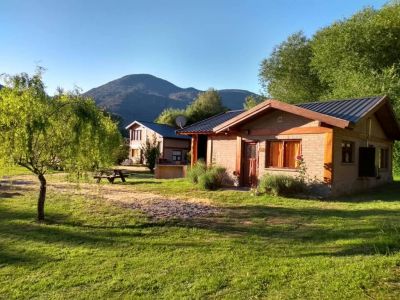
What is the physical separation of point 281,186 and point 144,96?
132504 mm

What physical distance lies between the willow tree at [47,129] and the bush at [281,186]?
6.54m

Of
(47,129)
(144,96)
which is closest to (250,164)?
(47,129)

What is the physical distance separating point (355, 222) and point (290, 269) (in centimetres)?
420

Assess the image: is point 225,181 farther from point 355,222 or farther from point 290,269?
point 290,269

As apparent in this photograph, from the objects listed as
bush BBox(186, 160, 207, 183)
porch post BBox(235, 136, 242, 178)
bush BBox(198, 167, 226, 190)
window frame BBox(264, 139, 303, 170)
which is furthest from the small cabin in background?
window frame BBox(264, 139, 303, 170)

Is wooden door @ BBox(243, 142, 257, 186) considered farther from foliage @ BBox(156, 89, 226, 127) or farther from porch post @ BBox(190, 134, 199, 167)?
foliage @ BBox(156, 89, 226, 127)

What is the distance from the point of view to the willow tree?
340 inches

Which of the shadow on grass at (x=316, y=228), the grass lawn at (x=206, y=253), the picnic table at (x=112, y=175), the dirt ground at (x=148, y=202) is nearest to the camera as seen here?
the grass lawn at (x=206, y=253)

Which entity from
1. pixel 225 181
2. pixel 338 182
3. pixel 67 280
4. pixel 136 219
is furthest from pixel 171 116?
pixel 67 280

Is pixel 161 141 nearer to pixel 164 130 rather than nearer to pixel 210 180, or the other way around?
pixel 164 130

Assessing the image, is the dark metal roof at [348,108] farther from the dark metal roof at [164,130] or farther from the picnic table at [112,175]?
the dark metal roof at [164,130]

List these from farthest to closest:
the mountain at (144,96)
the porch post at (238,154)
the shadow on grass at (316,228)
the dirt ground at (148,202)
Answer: the mountain at (144,96) < the porch post at (238,154) < the dirt ground at (148,202) < the shadow on grass at (316,228)

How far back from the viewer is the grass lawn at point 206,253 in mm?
5160

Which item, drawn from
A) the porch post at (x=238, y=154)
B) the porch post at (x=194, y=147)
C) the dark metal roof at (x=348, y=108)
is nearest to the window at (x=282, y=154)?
the porch post at (x=238, y=154)
